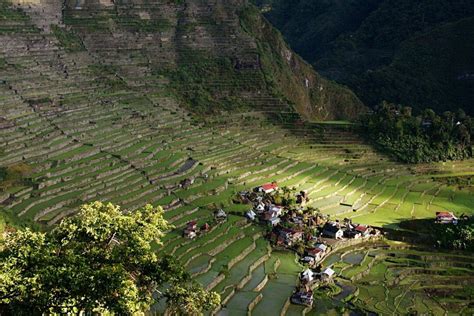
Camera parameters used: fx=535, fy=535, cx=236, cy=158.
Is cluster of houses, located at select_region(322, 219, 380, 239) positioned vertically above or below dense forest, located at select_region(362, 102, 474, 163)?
below

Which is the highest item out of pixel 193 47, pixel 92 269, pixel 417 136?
pixel 193 47

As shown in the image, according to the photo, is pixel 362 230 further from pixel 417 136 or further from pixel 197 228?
pixel 417 136

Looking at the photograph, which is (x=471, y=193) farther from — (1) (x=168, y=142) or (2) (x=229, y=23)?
(2) (x=229, y=23)

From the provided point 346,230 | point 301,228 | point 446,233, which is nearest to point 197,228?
point 301,228

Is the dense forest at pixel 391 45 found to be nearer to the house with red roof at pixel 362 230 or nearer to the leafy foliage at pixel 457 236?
the leafy foliage at pixel 457 236

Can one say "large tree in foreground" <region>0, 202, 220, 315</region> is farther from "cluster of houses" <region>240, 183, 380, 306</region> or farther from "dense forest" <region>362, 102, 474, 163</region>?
"dense forest" <region>362, 102, 474, 163</region>

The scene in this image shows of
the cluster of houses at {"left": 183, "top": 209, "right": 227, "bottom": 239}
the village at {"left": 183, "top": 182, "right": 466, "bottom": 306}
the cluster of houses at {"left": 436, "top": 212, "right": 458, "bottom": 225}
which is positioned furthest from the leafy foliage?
the cluster of houses at {"left": 183, "top": 209, "right": 227, "bottom": 239}
